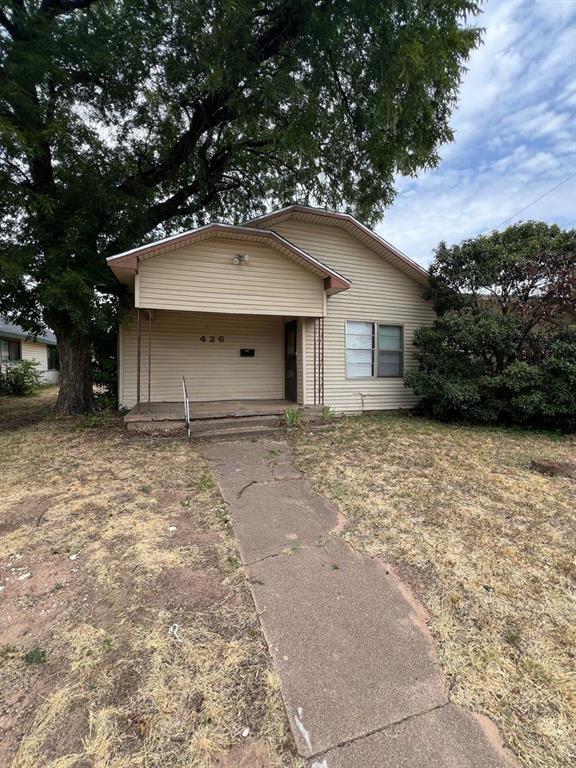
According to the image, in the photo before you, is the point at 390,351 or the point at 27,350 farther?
the point at 27,350

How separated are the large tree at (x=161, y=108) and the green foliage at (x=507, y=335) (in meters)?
2.77

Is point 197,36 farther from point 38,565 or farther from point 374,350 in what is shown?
point 38,565

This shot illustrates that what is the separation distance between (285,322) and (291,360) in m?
1.16

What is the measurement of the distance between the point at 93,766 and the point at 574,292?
9.79 m

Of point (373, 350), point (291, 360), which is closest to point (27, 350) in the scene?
point (291, 360)

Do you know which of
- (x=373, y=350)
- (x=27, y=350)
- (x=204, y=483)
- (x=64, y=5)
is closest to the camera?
(x=204, y=483)

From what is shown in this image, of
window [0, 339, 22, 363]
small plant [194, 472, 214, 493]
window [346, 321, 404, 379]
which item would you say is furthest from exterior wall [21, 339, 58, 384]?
small plant [194, 472, 214, 493]

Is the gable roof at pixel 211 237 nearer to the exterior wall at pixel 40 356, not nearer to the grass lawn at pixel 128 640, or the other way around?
the grass lawn at pixel 128 640

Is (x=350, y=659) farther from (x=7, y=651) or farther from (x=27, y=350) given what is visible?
(x=27, y=350)

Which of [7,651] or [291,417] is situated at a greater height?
[291,417]

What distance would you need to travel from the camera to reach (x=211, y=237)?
7109mm

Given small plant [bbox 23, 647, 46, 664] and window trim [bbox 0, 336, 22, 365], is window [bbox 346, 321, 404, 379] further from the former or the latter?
window trim [bbox 0, 336, 22, 365]

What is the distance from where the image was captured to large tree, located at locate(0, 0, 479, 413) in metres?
5.85

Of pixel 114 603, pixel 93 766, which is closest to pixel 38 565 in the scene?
pixel 114 603
